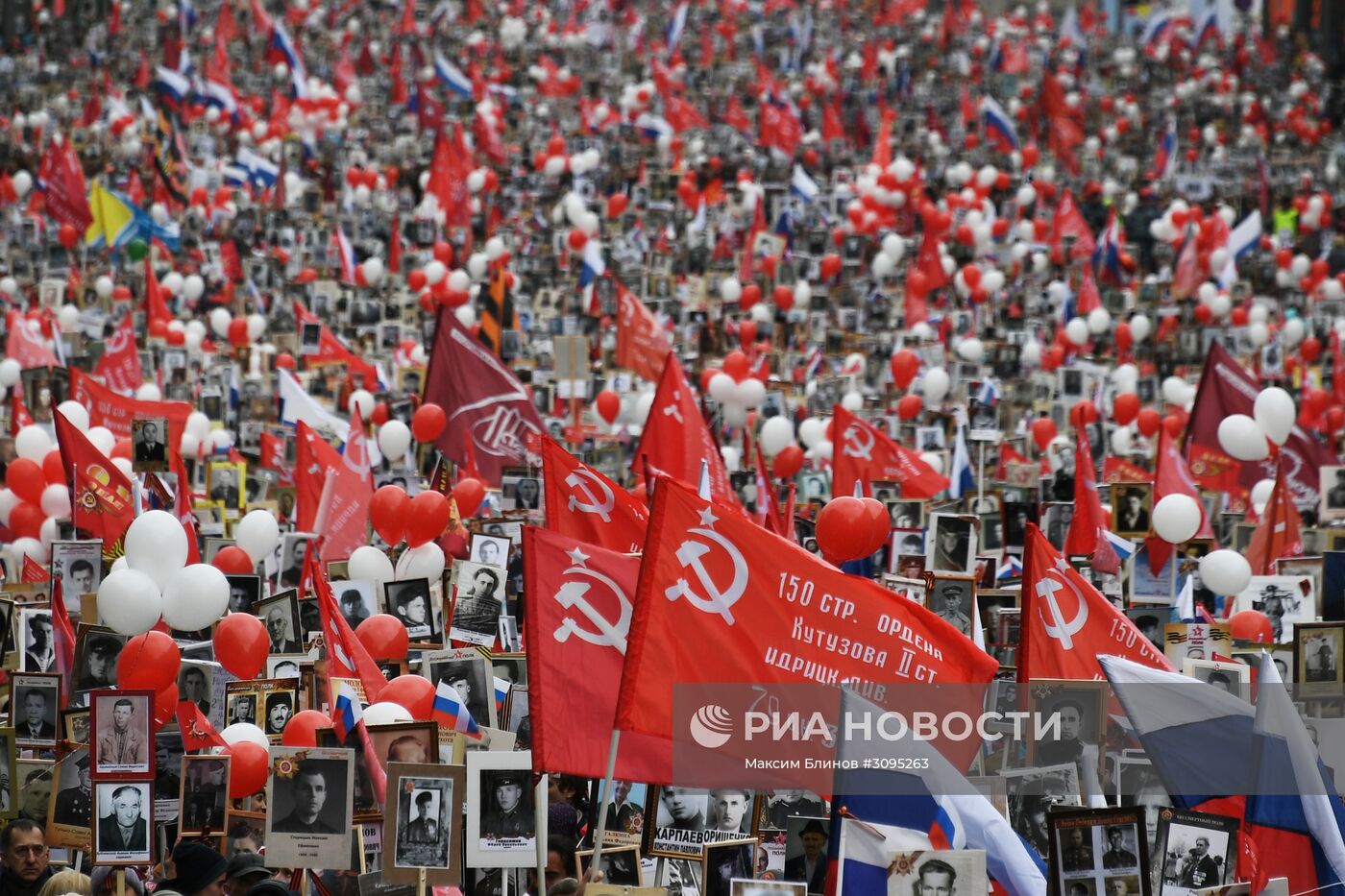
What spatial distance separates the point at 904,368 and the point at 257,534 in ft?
30.9

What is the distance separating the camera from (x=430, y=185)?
29062 millimetres

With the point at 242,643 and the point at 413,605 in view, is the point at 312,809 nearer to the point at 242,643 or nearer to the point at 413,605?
the point at 242,643

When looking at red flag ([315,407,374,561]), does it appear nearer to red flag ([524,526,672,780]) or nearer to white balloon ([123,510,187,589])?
white balloon ([123,510,187,589])

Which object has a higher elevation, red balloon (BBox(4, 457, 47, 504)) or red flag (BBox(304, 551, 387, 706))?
red balloon (BBox(4, 457, 47, 504))

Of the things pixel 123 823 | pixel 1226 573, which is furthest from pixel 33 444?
pixel 1226 573

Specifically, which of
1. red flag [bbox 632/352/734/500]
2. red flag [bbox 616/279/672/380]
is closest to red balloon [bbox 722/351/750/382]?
red flag [bbox 616/279/672/380]

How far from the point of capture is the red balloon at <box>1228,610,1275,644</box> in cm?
985

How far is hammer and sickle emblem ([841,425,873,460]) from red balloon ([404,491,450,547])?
142 inches

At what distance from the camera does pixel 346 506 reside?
41.0ft

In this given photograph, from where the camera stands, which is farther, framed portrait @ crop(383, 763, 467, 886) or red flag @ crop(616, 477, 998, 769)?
red flag @ crop(616, 477, 998, 769)

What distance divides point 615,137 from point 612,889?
28.4 metres

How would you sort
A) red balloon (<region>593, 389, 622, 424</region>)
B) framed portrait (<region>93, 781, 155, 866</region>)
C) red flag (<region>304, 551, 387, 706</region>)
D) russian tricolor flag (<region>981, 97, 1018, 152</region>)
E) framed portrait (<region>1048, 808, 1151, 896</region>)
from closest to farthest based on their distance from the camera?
framed portrait (<region>1048, 808, 1151, 896</region>)
framed portrait (<region>93, 781, 155, 866</region>)
red flag (<region>304, 551, 387, 706</region>)
red balloon (<region>593, 389, 622, 424</region>)
russian tricolor flag (<region>981, 97, 1018, 152</region>)

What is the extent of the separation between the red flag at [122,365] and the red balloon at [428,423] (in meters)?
3.87

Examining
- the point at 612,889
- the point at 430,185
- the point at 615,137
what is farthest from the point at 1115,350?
the point at 612,889
